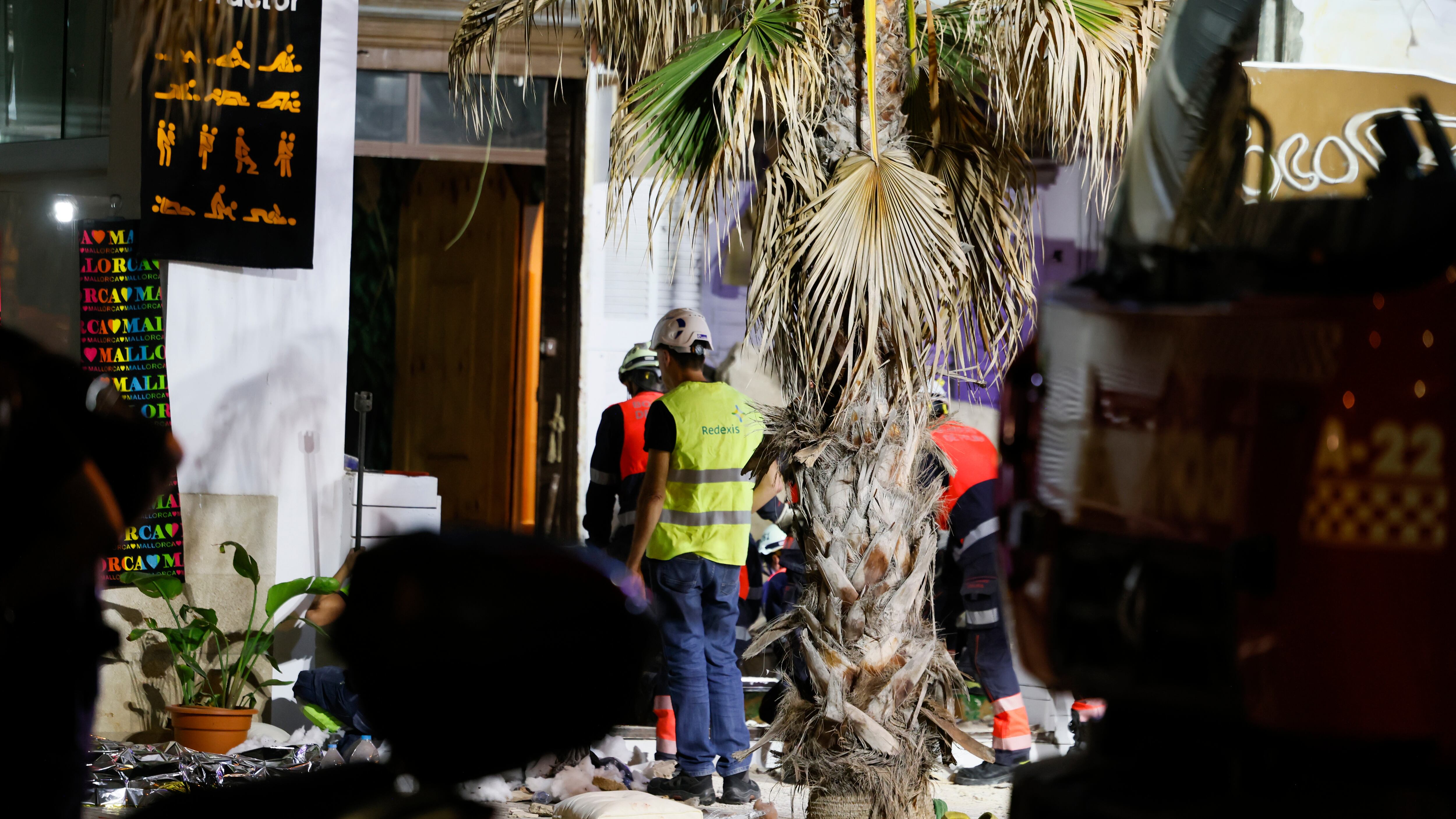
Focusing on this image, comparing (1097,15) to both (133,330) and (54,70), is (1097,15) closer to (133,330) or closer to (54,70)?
(133,330)

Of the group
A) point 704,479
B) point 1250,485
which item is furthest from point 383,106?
point 1250,485

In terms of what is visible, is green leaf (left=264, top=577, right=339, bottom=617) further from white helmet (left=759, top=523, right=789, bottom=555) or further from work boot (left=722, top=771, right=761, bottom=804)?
white helmet (left=759, top=523, right=789, bottom=555)

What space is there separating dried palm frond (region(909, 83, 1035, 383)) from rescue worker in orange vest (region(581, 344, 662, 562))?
55.8 inches

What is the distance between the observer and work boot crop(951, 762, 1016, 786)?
589 centimetres

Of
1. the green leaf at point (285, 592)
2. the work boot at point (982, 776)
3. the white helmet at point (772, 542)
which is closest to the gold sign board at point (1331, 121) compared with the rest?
the work boot at point (982, 776)

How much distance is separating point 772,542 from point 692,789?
9.39 ft

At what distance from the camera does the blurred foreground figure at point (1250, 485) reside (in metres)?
1.36

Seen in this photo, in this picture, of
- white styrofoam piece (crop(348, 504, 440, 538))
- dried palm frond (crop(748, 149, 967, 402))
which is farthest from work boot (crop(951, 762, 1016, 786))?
white styrofoam piece (crop(348, 504, 440, 538))

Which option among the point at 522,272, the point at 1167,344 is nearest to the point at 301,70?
the point at 522,272

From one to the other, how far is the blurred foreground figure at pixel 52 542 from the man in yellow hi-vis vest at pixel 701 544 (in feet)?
11.7

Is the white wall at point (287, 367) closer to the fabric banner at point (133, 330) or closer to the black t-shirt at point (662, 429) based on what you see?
the fabric banner at point (133, 330)

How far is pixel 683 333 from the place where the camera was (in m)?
5.48

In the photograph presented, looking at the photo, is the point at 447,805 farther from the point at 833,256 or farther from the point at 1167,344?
the point at 833,256

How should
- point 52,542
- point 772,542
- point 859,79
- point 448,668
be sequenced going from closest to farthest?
point 448,668, point 52,542, point 859,79, point 772,542
